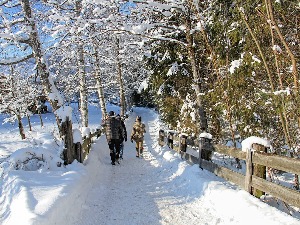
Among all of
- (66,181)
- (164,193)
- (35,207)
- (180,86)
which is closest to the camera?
(35,207)

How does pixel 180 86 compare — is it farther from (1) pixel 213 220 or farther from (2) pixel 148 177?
(1) pixel 213 220

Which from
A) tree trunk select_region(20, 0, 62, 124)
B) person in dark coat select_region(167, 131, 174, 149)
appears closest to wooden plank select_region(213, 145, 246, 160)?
tree trunk select_region(20, 0, 62, 124)

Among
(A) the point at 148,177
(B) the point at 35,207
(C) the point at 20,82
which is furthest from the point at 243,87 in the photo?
(C) the point at 20,82

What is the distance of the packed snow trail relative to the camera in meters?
4.72

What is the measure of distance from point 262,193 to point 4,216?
4.11 metres

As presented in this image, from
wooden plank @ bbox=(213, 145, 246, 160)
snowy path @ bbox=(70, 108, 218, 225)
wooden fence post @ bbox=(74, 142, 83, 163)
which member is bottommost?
snowy path @ bbox=(70, 108, 218, 225)

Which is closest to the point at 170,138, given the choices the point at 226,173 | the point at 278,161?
the point at 226,173

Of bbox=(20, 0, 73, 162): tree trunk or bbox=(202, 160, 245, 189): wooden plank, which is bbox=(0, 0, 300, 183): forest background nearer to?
bbox=(20, 0, 73, 162): tree trunk

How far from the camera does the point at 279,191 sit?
443 cm

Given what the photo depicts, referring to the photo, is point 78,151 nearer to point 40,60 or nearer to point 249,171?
point 40,60

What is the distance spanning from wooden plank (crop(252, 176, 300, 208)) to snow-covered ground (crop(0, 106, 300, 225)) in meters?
0.20

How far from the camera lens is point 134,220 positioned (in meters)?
5.22

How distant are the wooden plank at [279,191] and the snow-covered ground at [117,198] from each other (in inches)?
8.0

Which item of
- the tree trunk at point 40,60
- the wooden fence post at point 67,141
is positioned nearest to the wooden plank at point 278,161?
the wooden fence post at point 67,141
